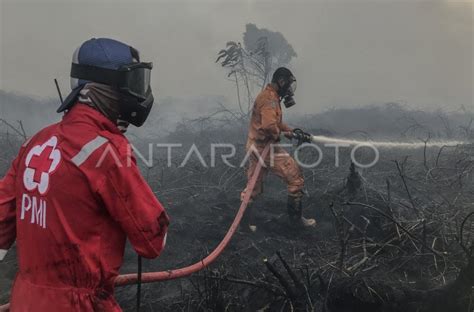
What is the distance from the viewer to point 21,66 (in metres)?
11.1

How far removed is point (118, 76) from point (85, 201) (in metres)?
0.48

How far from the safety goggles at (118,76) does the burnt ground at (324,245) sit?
5.76 ft

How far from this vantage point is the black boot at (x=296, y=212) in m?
5.45

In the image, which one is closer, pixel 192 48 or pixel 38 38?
pixel 38 38

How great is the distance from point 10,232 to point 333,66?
11.5m

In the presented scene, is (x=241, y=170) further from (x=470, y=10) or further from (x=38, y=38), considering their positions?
(x=470, y=10)

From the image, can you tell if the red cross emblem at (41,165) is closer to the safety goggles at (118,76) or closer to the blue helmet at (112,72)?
the blue helmet at (112,72)

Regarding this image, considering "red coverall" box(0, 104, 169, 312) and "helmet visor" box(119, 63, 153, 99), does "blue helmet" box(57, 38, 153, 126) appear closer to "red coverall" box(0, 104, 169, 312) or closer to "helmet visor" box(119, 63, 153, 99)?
"helmet visor" box(119, 63, 153, 99)

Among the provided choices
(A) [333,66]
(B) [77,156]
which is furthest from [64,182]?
(A) [333,66]

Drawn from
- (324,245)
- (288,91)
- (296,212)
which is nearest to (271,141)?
(288,91)

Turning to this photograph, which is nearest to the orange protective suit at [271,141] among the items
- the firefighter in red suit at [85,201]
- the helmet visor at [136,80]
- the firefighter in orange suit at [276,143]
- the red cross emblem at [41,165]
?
the firefighter in orange suit at [276,143]

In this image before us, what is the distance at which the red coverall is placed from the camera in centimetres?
164

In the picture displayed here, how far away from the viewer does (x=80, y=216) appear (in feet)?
5.42

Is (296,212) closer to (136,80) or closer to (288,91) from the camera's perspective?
(288,91)
